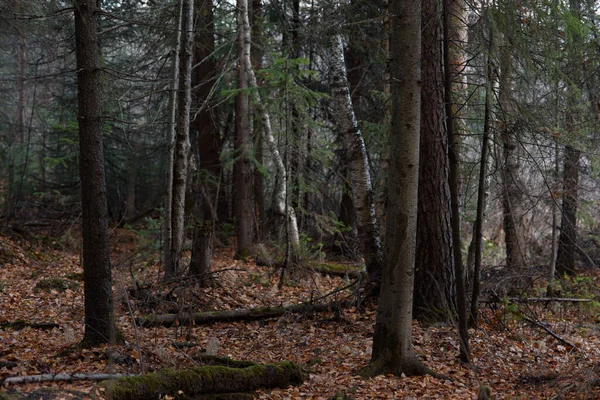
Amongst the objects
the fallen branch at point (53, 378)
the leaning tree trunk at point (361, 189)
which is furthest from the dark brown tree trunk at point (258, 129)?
the fallen branch at point (53, 378)

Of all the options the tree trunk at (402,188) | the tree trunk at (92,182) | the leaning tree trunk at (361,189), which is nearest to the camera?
the tree trunk at (402,188)

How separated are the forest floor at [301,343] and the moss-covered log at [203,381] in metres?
0.15

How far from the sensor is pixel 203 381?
5594mm

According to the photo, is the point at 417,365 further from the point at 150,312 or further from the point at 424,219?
the point at 150,312

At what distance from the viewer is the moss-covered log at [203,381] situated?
502 centimetres

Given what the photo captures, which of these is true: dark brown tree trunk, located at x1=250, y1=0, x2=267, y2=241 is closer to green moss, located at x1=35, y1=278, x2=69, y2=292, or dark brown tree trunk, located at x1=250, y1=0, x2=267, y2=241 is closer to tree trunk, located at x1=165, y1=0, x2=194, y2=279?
tree trunk, located at x1=165, y1=0, x2=194, y2=279

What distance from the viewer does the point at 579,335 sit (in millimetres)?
8891

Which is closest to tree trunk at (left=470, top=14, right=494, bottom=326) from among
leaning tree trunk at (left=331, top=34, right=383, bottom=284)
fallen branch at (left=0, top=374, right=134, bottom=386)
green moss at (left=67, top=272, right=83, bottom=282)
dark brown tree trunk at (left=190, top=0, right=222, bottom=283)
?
leaning tree trunk at (left=331, top=34, right=383, bottom=284)

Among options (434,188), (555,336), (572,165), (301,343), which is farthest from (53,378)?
(572,165)

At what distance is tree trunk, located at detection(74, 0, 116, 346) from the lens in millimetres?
6633

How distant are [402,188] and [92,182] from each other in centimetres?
358

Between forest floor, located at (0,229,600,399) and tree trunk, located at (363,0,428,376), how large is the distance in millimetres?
490

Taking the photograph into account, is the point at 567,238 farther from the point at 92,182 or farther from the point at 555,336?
the point at 92,182

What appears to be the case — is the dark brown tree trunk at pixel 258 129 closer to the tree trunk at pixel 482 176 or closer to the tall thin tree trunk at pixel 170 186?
the tall thin tree trunk at pixel 170 186
